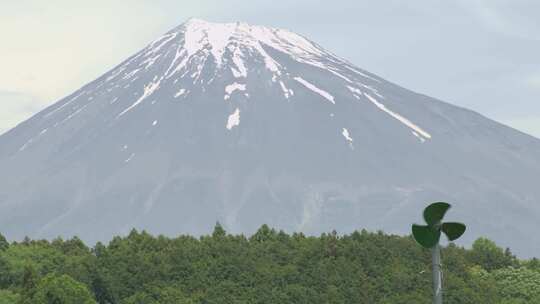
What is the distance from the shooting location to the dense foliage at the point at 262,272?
107 m

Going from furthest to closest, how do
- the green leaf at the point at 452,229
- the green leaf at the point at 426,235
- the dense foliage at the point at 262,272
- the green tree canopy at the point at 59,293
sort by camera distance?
Answer: 1. the dense foliage at the point at 262,272
2. the green tree canopy at the point at 59,293
3. the green leaf at the point at 452,229
4. the green leaf at the point at 426,235

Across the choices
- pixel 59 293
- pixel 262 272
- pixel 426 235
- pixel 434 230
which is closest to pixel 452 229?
pixel 434 230

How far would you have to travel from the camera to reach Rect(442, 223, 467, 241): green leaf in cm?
1834

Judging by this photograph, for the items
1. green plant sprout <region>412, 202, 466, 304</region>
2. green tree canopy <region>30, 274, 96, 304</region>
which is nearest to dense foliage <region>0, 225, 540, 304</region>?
green tree canopy <region>30, 274, 96, 304</region>

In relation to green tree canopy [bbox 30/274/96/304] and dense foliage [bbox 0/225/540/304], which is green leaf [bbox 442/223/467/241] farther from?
dense foliage [bbox 0/225/540/304]

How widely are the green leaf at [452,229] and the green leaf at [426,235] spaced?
151 mm

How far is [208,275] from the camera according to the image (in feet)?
365

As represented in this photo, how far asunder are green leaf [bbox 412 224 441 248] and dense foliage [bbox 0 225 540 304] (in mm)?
82203

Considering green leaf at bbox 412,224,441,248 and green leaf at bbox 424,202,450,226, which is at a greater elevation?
green leaf at bbox 424,202,450,226

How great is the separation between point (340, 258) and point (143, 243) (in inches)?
778

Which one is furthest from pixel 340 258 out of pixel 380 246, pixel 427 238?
pixel 427 238

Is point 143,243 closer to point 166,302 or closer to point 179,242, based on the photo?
point 179,242

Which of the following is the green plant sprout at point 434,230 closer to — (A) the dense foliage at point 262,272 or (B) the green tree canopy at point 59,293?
(B) the green tree canopy at point 59,293

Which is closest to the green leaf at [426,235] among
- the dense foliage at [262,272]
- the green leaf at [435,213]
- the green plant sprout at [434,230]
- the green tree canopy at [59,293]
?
the green plant sprout at [434,230]
